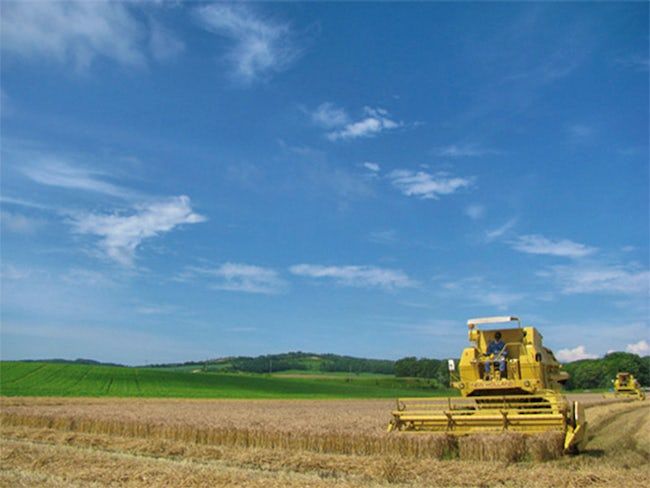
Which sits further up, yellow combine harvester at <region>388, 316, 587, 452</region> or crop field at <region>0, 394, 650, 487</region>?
yellow combine harvester at <region>388, 316, 587, 452</region>

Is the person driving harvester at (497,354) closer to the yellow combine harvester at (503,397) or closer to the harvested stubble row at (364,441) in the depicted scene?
the yellow combine harvester at (503,397)

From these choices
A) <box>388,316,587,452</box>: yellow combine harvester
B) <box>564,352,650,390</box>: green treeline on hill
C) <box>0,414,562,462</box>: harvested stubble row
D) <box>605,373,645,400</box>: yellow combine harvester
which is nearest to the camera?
<box>0,414,562,462</box>: harvested stubble row

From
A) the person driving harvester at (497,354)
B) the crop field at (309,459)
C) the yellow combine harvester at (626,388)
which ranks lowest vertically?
the crop field at (309,459)

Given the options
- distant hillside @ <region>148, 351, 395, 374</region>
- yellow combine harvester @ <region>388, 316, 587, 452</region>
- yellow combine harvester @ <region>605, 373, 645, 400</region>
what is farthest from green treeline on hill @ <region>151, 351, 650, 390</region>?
yellow combine harvester @ <region>388, 316, 587, 452</region>

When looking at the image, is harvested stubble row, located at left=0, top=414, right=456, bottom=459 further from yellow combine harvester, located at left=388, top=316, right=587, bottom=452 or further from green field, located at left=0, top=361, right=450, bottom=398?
green field, located at left=0, top=361, right=450, bottom=398

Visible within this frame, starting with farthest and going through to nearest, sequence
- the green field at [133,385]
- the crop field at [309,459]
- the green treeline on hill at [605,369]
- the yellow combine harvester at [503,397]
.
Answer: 1. the green treeline on hill at [605,369]
2. the green field at [133,385]
3. the yellow combine harvester at [503,397]
4. the crop field at [309,459]

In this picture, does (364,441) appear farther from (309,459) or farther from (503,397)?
(503,397)

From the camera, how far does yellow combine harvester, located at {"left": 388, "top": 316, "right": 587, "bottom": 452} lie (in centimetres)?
1321

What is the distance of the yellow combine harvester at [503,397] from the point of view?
43.3 feet

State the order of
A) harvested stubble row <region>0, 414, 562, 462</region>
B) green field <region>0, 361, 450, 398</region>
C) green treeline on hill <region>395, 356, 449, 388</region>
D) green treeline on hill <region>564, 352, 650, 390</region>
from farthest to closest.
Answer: green treeline on hill <region>395, 356, 449, 388</region>, green treeline on hill <region>564, 352, 650, 390</region>, green field <region>0, 361, 450, 398</region>, harvested stubble row <region>0, 414, 562, 462</region>

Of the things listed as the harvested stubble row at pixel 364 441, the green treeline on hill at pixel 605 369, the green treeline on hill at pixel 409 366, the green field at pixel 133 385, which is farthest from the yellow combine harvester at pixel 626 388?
the green treeline on hill at pixel 605 369

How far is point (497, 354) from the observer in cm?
1719

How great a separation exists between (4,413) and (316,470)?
18.4 m

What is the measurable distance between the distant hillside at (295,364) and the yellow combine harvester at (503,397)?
130997 millimetres
